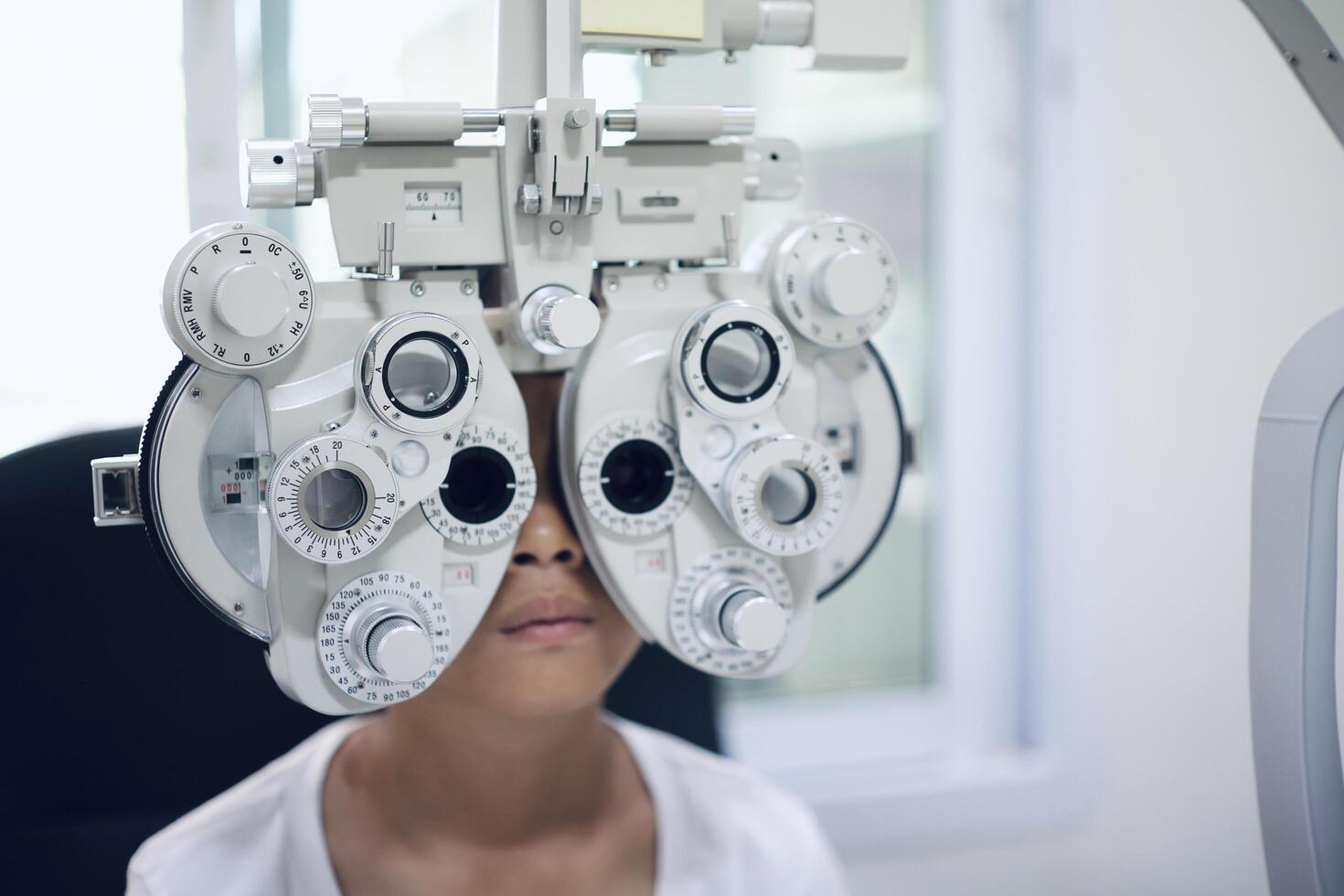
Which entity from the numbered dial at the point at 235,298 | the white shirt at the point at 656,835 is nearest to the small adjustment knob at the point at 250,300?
the numbered dial at the point at 235,298

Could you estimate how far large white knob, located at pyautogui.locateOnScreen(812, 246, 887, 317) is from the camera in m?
0.75

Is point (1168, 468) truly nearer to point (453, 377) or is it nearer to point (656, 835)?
point (656, 835)

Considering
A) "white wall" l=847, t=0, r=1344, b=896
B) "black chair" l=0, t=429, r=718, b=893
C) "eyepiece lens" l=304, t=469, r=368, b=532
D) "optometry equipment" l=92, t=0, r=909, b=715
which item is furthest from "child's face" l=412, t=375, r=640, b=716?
"white wall" l=847, t=0, r=1344, b=896

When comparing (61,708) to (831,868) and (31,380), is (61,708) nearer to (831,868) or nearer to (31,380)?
(31,380)

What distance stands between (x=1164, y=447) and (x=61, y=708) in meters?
1.22

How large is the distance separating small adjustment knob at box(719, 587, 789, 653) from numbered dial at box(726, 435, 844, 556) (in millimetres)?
38

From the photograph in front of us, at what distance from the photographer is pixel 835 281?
2.47ft

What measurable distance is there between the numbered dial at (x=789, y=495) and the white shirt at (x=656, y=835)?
320 mm

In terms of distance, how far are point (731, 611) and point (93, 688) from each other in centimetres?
58

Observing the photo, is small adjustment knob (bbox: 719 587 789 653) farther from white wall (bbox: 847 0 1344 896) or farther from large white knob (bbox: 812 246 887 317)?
white wall (bbox: 847 0 1344 896)

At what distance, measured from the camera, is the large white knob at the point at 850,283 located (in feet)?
2.47

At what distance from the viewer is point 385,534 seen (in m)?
0.66

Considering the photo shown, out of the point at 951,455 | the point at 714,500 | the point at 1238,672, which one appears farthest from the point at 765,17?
the point at 1238,672

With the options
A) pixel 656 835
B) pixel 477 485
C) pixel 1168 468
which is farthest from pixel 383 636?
pixel 1168 468
